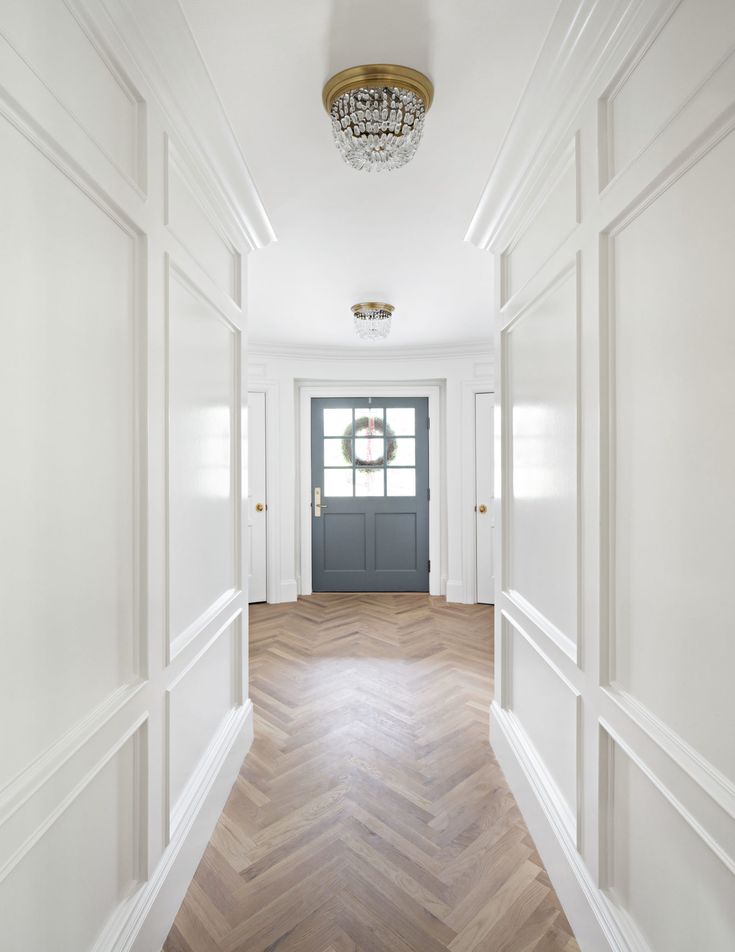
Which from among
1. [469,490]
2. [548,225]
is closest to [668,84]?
[548,225]

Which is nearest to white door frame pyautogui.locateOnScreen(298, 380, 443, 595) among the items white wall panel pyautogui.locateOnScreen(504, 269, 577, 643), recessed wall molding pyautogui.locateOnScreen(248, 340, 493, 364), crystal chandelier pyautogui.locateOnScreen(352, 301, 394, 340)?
recessed wall molding pyautogui.locateOnScreen(248, 340, 493, 364)

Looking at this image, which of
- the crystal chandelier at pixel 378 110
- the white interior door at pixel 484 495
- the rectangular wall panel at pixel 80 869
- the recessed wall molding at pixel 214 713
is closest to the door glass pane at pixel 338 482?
the white interior door at pixel 484 495

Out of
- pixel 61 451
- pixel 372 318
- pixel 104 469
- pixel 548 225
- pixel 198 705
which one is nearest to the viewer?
pixel 61 451

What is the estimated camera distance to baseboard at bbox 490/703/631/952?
1.32 m

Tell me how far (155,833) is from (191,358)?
1345mm

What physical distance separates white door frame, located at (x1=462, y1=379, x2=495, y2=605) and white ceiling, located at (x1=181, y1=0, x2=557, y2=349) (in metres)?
1.63

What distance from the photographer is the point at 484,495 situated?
5.12 m

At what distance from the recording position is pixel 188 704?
177 centimetres

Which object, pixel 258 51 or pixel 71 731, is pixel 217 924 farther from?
pixel 258 51

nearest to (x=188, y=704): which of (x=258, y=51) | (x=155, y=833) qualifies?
(x=155, y=833)

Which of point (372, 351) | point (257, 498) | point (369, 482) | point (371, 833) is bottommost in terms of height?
Result: point (371, 833)

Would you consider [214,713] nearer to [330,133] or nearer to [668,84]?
[330,133]

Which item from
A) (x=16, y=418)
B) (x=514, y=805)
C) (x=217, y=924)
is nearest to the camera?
(x=16, y=418)

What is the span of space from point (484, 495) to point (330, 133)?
148 inches
